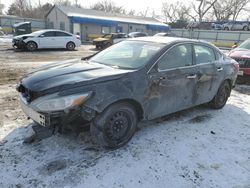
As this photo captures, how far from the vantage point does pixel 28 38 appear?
15102 millimetres

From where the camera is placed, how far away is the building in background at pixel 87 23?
2964cm

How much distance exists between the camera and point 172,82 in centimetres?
388

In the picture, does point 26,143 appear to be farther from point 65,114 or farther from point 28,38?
point 28,38

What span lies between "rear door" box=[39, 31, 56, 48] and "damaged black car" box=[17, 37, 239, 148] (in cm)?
1270

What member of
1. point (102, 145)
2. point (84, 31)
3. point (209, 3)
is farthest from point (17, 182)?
point (209, 3)

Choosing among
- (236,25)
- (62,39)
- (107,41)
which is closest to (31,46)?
(62,39)

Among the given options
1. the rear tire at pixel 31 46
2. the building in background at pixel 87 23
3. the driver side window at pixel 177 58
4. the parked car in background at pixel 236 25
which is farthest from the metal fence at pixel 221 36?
the driver side window at pixel 177 58

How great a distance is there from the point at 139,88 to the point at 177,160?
1.15 metres

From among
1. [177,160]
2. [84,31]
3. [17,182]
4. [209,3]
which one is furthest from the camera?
[209,3]

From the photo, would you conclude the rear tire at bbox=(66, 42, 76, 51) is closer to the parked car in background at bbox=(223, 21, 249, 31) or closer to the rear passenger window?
the rear passenger window

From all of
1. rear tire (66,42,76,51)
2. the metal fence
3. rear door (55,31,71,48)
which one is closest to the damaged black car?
rear door (55,31,71,48)

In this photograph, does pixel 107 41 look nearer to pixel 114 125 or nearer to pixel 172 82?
pixel 172 82

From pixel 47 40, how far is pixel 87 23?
1503cm

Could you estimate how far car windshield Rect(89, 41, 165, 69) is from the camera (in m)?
3.71
